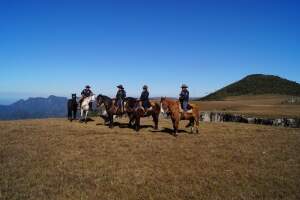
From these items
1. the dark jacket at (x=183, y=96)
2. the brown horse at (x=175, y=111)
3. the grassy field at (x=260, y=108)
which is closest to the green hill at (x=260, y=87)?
the grassy field at (x=260, y=108)

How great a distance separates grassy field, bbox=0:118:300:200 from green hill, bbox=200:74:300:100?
7849cm

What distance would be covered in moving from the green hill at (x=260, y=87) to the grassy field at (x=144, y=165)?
7849 cm

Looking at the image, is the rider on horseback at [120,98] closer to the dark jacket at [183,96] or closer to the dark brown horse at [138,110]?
the dark brown horse at [138,110]

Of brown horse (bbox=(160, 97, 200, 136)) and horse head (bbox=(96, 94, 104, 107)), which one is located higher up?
horse head (bbox=(96, 94, 104, 107))

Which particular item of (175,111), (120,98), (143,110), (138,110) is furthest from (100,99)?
(175,111)

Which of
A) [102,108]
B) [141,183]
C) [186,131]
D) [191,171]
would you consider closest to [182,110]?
[186,131]

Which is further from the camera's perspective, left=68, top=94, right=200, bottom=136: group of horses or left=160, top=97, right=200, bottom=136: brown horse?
left=68, top=94, right=200, bottom=136: group of horses

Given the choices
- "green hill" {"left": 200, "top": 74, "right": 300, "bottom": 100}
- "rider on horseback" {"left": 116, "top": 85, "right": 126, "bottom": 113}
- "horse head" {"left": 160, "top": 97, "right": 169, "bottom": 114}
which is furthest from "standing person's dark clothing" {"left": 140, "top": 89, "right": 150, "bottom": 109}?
"green hill" {"left": 200, "top": 74, "right": 300, "bottom": 100}

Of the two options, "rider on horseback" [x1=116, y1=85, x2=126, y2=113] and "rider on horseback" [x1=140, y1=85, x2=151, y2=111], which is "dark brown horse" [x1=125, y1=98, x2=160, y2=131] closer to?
"rider on horseback" [x1=140, y1=85, x2=151, y2=111]

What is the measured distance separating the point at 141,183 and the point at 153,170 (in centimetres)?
154

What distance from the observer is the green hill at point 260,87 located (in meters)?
99.9

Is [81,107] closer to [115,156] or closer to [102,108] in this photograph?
[102,108]

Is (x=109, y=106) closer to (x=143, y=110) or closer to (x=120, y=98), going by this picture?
(x=120, y=98)

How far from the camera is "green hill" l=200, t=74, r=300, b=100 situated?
328 ft
